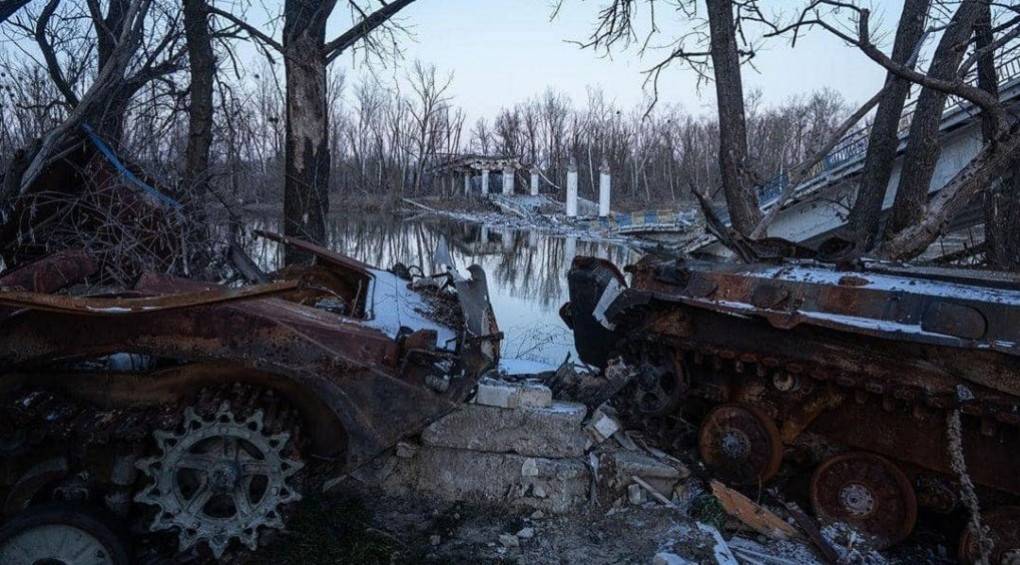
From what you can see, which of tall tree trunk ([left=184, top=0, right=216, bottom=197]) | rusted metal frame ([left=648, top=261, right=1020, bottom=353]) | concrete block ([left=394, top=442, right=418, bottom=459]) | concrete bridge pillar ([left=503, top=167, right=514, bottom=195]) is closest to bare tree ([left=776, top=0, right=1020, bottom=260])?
rusted metal frame ([left=648, top=261, right=1020, bottom=353])

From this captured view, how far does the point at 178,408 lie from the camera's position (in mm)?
3355

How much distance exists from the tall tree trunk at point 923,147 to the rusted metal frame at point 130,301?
29.5 feet

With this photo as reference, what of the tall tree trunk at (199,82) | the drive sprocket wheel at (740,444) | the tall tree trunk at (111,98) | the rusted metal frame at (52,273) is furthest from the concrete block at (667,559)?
the tall tree trunk at (199,82)

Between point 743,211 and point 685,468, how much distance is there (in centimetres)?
529

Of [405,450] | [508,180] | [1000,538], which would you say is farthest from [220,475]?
[508,180]

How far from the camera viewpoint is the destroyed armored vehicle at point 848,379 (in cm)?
402

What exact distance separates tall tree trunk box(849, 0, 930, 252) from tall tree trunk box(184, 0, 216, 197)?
9099mm

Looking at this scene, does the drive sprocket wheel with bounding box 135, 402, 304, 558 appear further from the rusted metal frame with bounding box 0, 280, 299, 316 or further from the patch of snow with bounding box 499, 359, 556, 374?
the patch of snow with bounding box 499, 359, 556, 374

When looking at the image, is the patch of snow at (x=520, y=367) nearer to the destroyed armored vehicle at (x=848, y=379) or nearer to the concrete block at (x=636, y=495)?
the destroyed armored vehicle at (x=848, y=379)

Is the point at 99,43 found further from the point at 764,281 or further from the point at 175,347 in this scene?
the point at 764,281

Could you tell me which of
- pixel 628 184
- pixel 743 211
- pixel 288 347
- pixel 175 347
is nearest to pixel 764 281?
pixel 288 347

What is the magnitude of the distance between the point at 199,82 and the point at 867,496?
7514 millimetres

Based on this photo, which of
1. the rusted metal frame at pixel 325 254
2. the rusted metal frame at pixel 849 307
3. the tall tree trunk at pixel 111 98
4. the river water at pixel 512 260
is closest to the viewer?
the rusted metal frame at pixel 849 307

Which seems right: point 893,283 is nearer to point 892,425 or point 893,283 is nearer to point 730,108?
point 892,425
